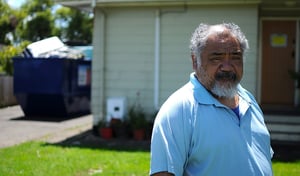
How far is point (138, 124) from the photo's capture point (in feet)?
32.4

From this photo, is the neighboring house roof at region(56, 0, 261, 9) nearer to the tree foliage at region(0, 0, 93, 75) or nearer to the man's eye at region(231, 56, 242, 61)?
the man's eye at region(231, 56, 242, 61)

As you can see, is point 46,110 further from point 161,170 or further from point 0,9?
point 0,9

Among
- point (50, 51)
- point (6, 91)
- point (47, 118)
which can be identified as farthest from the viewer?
point (6, 91)

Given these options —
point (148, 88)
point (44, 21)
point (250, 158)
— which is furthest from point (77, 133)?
point (44, 21)

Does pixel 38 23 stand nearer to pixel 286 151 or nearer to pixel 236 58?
pixel 286 151

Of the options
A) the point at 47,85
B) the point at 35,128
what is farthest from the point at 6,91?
the point at 35,128

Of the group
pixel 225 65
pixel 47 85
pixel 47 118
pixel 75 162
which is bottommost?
pixel 47 118

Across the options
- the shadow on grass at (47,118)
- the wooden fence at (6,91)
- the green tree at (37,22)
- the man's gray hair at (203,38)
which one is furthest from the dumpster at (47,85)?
the green tree at (37,22)

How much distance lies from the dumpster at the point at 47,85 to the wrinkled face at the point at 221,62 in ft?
36.0

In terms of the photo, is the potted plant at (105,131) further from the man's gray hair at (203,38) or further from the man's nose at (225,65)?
the man's nose at (225,65)

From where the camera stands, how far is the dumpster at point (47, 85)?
1328 centimetres

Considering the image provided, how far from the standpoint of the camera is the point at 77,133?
1073 cm

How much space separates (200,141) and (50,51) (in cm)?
1070

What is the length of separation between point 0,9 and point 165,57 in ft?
90.6
